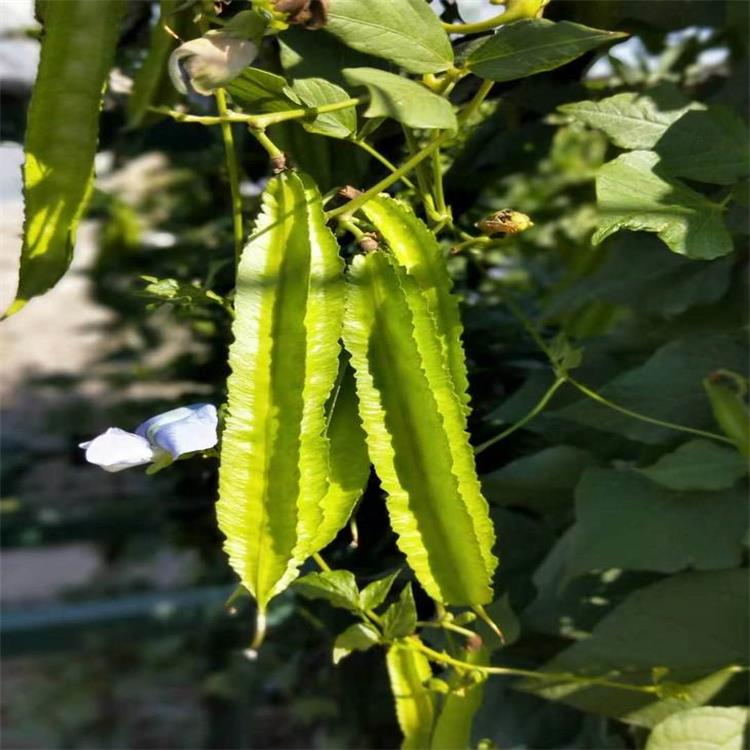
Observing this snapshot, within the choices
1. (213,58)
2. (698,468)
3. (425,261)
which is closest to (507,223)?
(425,261)

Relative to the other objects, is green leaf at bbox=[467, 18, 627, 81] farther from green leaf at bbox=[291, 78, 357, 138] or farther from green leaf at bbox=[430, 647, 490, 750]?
green leaf at bbox=[430, 647, 490, 750]

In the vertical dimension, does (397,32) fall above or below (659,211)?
above

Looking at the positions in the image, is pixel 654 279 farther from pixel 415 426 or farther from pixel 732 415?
pixel 415 426

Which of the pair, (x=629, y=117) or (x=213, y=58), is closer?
(x=213, y=58)

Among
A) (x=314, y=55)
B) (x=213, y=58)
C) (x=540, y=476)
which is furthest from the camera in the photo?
(x=540, y=476)

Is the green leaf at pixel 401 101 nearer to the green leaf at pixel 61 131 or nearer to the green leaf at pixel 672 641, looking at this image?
the green leaf at pixel 61 131

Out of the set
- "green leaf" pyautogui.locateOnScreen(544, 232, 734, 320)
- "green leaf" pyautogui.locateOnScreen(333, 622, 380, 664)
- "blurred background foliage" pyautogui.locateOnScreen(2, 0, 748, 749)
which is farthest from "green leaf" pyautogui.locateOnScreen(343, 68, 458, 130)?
"green leaf" pyautogui.locateOnScreen(544, 232, 734, 320)

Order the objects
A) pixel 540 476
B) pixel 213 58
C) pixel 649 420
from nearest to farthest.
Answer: pixel 213 58 < pixel 649 420 < pixel 540 476

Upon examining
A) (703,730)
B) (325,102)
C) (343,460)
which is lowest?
(703,730)
